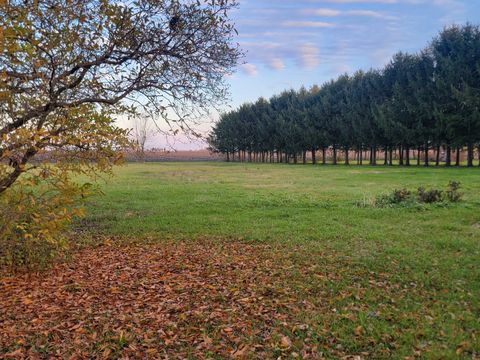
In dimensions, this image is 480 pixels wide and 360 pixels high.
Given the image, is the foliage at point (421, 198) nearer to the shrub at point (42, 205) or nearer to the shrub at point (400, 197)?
the shrub at point (400, 197)

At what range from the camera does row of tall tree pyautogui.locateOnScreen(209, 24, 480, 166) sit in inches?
1357

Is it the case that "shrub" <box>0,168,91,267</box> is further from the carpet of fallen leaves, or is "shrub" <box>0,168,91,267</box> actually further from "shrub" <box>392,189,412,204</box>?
Answer: "shrub" <box>392,189,412,204</box>

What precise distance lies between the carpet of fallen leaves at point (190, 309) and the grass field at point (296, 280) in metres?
0.02

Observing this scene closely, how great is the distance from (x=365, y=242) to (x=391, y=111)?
3476 cm

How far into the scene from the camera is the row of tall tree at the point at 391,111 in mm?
34469

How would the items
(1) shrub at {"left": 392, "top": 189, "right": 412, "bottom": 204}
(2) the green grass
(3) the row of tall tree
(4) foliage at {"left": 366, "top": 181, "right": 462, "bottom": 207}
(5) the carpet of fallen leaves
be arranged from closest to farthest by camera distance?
(5) the carpet of fallen leaves → (2) the green grass → (4) foliage at {"left": 366, "top": 181, "right": 462, "bottom": 207} → (1) shrub at {"left": 392, "top": 189, "right": 412, "bottom": 204} → (3) the row of tall tree

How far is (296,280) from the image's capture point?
6.03m

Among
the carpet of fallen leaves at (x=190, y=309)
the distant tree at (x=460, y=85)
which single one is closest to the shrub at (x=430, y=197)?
the carpet of fallen leaves at (x=190, y=309)

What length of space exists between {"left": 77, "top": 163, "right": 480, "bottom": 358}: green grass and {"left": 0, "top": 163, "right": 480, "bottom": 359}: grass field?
2cm

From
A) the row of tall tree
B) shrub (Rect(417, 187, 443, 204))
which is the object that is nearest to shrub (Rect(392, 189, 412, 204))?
shrub (Rect(417, 187, 443, 204))

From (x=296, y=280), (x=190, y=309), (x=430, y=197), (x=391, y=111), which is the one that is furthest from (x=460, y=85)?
(x=190, y=309)

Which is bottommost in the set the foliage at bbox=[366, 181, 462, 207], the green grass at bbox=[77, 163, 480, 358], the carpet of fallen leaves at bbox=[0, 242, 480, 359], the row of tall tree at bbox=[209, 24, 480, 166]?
the carpet of fallen leaves at bbox=[0, 242, 480, 359]

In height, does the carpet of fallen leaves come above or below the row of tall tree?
below

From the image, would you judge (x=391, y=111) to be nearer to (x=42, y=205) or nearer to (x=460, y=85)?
(x=460, y=85)
